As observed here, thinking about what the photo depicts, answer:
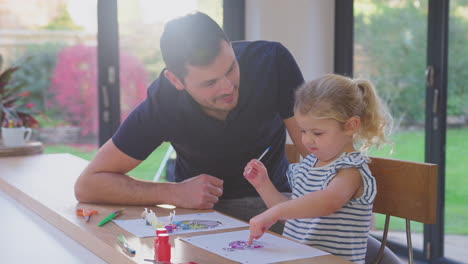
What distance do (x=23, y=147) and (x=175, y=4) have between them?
159 centimetres

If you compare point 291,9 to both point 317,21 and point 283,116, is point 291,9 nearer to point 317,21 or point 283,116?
point 317,21

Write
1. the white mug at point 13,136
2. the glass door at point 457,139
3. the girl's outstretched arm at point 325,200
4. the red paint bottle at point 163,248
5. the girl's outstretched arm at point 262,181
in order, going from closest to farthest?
1. the red paint bottle at point 163,248
2. the girl's outstretched arm at point 325,200
3. the girl's outstretched arm at point 262,181
4. the white mug at point 13,136
5. the glass door at point 457,139

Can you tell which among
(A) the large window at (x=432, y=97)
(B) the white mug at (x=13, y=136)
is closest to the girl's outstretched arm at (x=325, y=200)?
(B) the white mug at (x=13, y=136)

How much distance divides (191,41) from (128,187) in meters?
0.47

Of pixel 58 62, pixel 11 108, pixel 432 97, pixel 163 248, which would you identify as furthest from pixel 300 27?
pixel 163 248

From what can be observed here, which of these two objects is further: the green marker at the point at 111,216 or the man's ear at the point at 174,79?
the man's ear at the point at 174,79

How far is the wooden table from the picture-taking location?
3.97ft

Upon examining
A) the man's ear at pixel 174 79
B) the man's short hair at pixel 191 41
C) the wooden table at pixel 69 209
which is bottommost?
the wooden table at pixel 69 209

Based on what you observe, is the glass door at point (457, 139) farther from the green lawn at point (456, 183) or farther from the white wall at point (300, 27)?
the white wall at point (300, 27)

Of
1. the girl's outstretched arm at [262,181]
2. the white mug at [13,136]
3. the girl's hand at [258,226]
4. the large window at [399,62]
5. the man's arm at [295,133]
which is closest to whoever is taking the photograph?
the girl's hand at [258,226]

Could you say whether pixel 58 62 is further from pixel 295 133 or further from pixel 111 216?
pixel 111 216

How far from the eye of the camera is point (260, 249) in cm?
122

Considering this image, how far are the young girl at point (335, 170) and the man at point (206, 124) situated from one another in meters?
0.26

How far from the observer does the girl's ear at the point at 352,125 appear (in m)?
1.51
